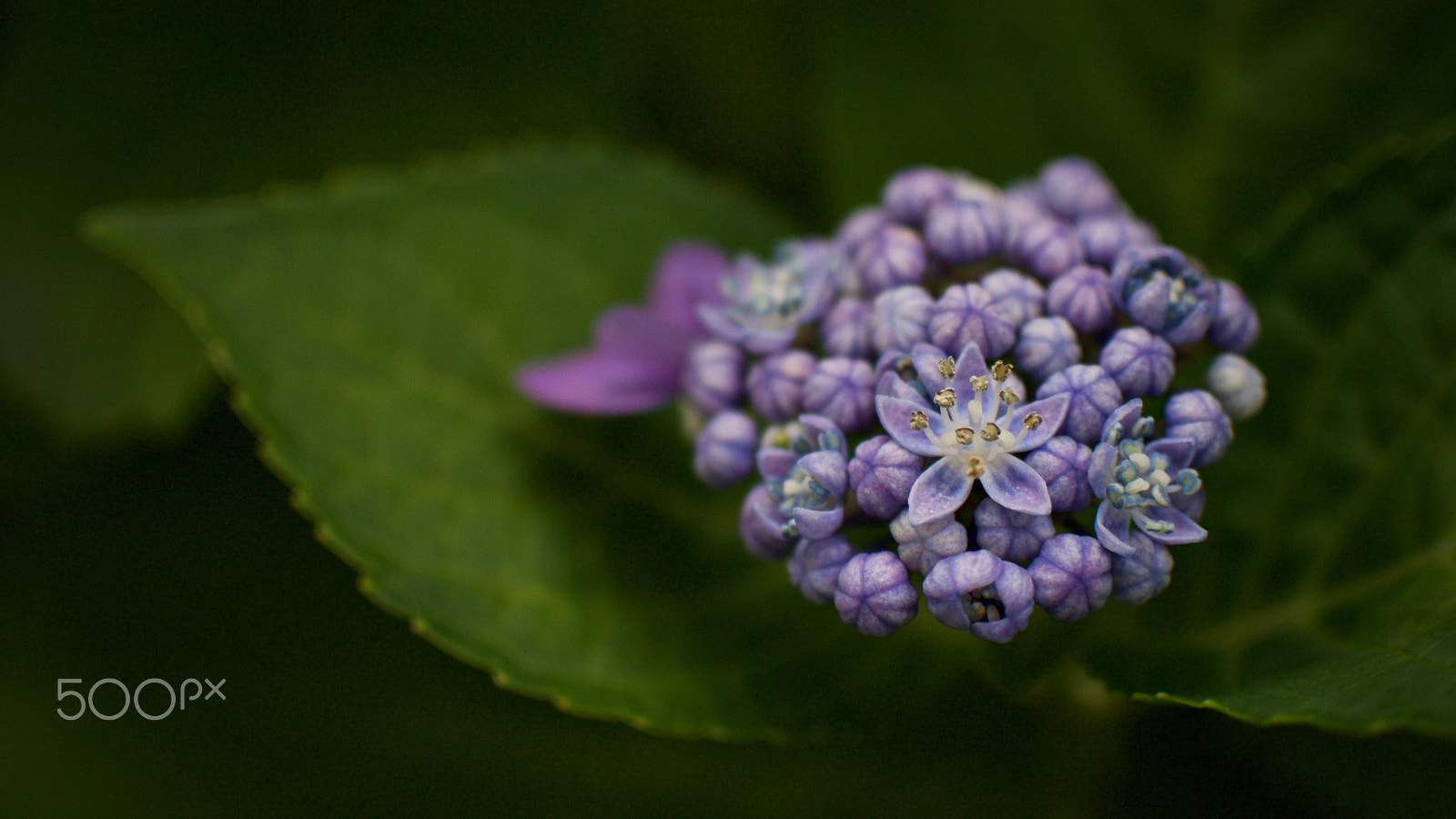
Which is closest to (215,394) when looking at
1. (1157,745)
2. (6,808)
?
(6,808)

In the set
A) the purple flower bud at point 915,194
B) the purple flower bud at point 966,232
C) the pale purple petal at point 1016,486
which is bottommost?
the pale purple petal at point 1016,486

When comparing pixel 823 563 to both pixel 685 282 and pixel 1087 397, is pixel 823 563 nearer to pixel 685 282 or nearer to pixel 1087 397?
pixel 1087 397

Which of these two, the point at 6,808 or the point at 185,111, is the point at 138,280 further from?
the point at 6,808

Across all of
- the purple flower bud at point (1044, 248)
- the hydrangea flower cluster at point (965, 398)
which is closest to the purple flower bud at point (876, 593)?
the hydrangea flower cluster at point (965, 398)

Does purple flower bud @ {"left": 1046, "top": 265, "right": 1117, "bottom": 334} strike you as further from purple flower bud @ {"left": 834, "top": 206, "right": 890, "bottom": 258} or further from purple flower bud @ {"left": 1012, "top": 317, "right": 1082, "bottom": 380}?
purple flower bud @ {"left": 834, "top": 206, "right": 890, "bottom": 258}

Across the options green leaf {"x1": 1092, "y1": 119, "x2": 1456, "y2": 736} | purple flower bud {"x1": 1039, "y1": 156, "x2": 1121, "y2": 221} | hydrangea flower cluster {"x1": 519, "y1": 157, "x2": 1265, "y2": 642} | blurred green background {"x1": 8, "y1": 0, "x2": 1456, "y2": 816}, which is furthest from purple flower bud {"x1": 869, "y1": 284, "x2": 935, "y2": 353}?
blurred green background {"x1": 8, "y1": 0, "x2": 1456, "y2": 816}

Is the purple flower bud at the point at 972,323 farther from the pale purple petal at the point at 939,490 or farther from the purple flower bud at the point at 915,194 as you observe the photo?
the purple flower bud at the point at 915,194
